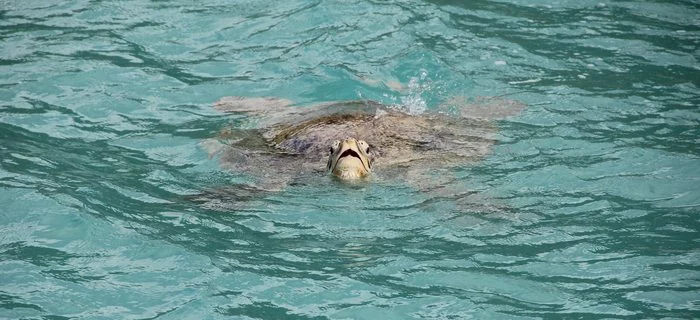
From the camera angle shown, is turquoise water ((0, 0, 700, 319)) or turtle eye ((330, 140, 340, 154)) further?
turtle eye ((330, 140, 340, 154))

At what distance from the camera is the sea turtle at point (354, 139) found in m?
7.92

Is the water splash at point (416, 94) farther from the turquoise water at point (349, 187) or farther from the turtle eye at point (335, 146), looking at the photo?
the turtle eye at point (335, 146)

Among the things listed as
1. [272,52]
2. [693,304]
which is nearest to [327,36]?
[272,52]

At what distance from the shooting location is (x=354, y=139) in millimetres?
7824

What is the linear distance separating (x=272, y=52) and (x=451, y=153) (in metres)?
3.18

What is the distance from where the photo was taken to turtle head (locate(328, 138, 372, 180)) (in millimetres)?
7690

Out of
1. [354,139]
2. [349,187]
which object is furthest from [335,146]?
[349,187]

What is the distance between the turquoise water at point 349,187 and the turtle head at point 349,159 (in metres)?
0.15

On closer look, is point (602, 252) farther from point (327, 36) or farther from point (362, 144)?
point (327, 36)

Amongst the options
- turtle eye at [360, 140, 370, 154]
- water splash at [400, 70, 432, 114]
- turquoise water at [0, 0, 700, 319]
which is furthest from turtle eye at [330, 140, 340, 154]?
water splash at [400, 70, 432, 114]

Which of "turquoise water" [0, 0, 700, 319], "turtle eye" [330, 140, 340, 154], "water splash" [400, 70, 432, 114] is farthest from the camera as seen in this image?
"water splash" [400, 70, 432, 114]

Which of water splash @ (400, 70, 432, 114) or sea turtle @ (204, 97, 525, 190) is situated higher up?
water splash @ (400, 70, 432, 114)

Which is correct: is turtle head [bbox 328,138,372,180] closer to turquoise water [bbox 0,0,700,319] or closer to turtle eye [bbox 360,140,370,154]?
turtle eye [bbox 360,140,370,154]

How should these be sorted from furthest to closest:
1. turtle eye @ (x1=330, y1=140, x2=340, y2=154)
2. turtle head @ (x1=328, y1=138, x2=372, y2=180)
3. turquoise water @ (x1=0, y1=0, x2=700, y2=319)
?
turtle eye @ (x1=330, y1=140, x2=340, y2=154), turtle head @ (x1=328, y1=138, x2=372, y2=180), turquoise water @ (x1=0, y1=0, x2=700, y2=319)
